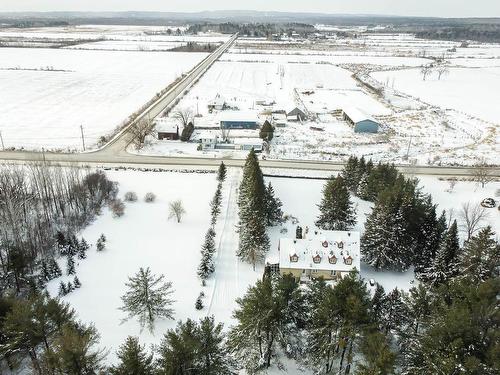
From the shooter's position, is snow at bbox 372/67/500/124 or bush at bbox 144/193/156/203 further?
snow at bbox 372/67/500/124

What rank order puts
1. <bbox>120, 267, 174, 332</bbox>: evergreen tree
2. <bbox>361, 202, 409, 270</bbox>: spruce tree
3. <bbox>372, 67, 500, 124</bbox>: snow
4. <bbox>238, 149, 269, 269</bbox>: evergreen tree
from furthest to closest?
<bbox>372, 67, 500, 124</bbox>: snow → <bbox>238, 149, 269, 269</bbox>: evergreen tree → <bbox>361, 202, 409, 270</bbox>: spruce tree → <bbox>120, 267, 174, 332</bbox>: evergreen tree

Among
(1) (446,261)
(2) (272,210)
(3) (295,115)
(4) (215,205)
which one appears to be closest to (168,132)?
(3) (295,115)

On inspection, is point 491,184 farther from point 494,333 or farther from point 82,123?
point 82,123

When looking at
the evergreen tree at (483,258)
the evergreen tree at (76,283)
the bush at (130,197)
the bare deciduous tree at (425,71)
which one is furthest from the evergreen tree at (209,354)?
the bare deciduous tree at (425,71)

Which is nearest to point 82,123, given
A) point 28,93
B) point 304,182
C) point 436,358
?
point 28,93

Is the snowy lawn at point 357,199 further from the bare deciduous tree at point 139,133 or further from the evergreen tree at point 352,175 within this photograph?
the bare deciduous tree at point 139,133

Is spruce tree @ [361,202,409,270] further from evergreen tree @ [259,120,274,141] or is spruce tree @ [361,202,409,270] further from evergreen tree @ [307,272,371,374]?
evergreen tree @ [259,120,274,141]

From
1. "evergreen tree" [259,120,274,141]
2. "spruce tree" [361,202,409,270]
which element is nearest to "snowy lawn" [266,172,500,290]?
"spruce tree" [361,202,409,270]
